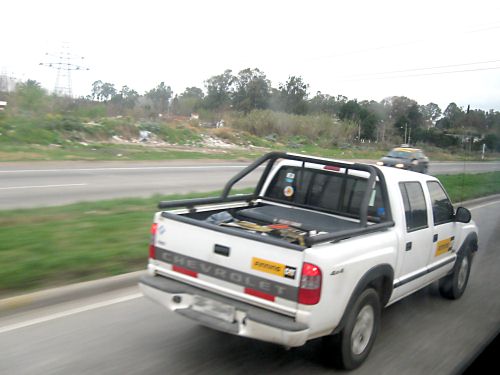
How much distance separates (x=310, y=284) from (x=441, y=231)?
9.21ft

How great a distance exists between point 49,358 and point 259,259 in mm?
1903

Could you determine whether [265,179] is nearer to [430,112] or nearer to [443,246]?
[443,246]

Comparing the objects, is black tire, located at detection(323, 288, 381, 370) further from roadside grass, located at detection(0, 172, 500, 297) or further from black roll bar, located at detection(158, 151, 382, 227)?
roadside grass, located at detection(0, 172, 500, 297)

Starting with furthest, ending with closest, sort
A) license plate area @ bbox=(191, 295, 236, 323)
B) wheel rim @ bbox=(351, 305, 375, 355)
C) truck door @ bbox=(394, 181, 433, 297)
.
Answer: truck door @ bbox=(394, 181, 433, 297) → wheel rim @ bbox=(351, 305, 375, 355) → license plate area @ bbox=(191, 295, 236, 323)

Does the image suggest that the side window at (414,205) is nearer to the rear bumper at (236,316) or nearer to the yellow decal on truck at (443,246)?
the yellow decal on truck at (443,246)

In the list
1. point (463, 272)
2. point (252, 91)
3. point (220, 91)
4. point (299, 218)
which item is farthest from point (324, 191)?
point (220, 91)

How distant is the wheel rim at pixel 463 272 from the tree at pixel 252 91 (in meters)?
40.6

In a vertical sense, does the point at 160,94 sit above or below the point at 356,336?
above

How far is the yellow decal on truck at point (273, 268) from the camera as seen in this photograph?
3.93m

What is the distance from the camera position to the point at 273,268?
4.00 metres

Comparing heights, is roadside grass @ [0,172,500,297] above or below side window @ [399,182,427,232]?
below

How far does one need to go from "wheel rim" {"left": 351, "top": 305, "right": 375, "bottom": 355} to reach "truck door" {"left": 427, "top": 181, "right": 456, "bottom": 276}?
1.51 meters

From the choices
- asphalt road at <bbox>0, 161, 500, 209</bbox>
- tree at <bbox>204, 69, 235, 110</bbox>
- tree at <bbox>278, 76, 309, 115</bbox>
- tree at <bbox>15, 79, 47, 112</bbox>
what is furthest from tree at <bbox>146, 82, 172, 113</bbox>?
asphalt road at <bbox>0, 161, 500, 209</bbox>

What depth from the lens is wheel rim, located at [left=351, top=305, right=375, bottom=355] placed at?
14.8ft
